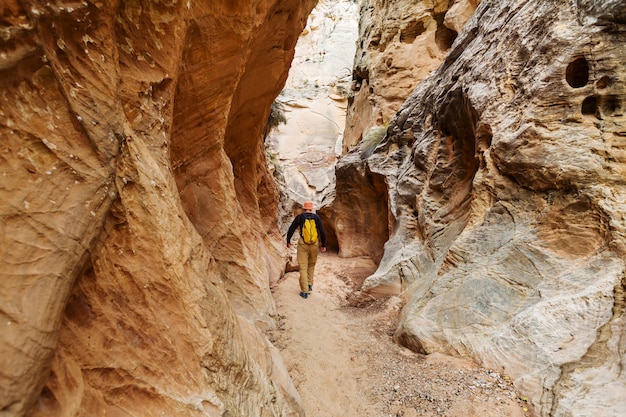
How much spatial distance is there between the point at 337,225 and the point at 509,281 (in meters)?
8.43

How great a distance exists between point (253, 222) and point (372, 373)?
4575 millimetres

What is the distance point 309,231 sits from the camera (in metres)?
5.87

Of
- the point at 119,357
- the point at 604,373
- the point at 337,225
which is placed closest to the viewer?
the point at 119,357

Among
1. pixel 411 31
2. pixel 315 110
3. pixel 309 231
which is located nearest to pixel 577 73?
pixel 309 231

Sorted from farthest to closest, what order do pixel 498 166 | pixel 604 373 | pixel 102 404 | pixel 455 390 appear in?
pixel 498 166, pixel 455 390, pixel 604 373, pixel 102 404

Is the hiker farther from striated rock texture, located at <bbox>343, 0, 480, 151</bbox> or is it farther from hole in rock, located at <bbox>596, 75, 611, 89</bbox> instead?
striated rock texture, located at <bbox>343, 0, 480, 151</bbox>

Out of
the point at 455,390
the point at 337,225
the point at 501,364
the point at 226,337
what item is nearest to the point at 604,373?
the point at 501,364

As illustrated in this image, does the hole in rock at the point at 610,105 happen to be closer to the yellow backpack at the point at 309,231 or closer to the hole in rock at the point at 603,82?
the hole in rock at the point at 603,82

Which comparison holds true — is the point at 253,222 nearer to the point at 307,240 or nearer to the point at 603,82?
the point at 307,240

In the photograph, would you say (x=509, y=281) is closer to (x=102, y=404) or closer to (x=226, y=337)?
(x=226, y=337)

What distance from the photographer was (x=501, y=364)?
3.09m

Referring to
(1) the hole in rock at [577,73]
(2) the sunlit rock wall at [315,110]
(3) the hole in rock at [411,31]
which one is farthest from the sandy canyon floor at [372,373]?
(3) the hole in rock at [411,31]

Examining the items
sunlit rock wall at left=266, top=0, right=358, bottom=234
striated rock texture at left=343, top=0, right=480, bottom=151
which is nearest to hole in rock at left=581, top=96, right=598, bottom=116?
striated rock texture at left=343, top=0, right=480, bottom=151

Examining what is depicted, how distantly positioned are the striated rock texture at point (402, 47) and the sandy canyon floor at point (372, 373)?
9.56 metres
